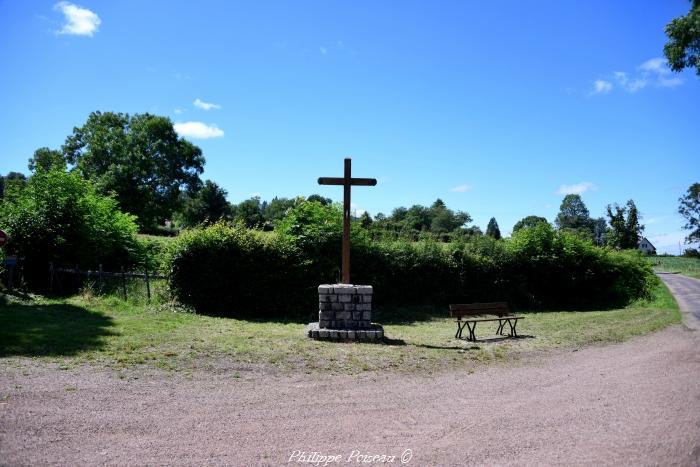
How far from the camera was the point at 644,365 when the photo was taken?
7.99 metres

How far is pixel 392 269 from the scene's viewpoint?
55.1 ft

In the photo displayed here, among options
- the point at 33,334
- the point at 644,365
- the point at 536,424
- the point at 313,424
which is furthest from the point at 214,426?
the point at 644,365

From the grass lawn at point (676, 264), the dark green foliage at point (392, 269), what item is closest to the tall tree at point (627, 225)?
the grass lawn at point (676, 264)

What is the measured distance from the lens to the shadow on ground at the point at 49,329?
750cm

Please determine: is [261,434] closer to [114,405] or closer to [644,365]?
[114,405]

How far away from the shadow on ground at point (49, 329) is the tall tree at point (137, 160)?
97.2 feet

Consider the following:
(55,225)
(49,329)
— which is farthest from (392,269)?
(55,225)

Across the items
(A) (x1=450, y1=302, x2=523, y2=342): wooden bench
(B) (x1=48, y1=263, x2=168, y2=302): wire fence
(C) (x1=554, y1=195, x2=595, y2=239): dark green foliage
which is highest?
(C) (x1=554, y1=195, x2=595, y2=239): dark green foliage

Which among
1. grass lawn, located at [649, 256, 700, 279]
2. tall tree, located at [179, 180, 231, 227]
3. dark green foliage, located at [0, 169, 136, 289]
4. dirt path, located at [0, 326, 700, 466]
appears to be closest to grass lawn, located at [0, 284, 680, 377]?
dirt path, located at [0, 326, 700, 466]

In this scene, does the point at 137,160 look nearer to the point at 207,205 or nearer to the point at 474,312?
the point at 207,205

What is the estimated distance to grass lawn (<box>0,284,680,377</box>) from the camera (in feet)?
24.0

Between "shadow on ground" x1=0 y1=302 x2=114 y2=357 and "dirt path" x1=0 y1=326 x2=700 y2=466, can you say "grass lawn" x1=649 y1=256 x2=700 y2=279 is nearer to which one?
"dirt path" x1=0 y1=326 x2=700 y2=466

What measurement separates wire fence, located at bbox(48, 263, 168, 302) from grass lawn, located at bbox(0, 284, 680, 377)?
0.90m

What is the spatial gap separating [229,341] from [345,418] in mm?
4614
